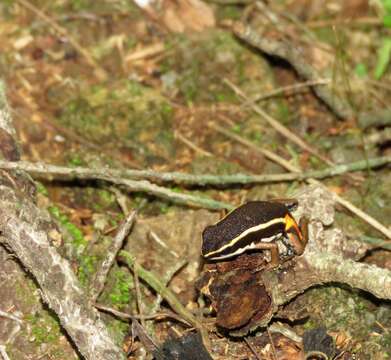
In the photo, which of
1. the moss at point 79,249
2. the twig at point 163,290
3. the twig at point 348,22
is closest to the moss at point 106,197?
the moss at point 79,249

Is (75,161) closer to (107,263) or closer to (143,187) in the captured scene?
(143,187)

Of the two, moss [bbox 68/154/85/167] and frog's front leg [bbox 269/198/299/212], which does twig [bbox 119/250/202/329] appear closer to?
frog's front leg [bbox 269/198/299/212]

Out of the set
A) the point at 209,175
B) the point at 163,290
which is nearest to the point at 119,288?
the point at 163,290

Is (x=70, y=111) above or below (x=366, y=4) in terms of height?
below

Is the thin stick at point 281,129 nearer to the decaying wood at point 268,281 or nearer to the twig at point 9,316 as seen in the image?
the decaying wood at point 268,281

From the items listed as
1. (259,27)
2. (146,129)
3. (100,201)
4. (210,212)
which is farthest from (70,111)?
(259,27)

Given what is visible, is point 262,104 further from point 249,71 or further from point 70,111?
point 70,111

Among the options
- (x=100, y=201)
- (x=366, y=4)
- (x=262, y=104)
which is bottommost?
(x=100, y=201)
